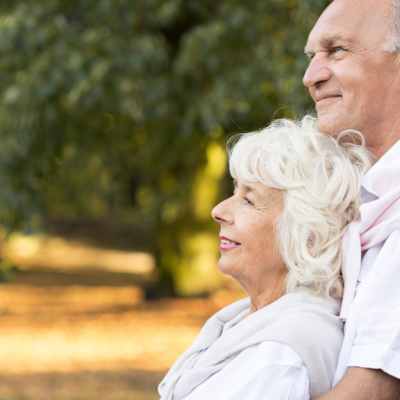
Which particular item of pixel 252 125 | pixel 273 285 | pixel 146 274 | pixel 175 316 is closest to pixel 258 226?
pixel 273 285

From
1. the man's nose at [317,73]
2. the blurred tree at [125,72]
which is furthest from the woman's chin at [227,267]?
the blurred tree at [125,72]

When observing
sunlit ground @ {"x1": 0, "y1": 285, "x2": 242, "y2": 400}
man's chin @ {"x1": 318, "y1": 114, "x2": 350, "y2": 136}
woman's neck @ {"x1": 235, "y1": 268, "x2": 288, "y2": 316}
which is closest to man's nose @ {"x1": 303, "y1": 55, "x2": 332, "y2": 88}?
man's chin @ {"x1": 318, "y1": 114, "x2": 350, "y2": 136}

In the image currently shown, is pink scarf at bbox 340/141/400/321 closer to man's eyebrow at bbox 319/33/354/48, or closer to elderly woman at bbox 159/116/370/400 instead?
elderly woman at bbox 159/116/370/400

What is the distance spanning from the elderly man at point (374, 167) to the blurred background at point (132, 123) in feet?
5.59

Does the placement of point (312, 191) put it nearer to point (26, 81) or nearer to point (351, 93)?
point (351, 93)

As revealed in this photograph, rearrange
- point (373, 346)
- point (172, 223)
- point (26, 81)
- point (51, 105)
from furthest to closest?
point (172, 223)
point (51, 105)
point (26, 81)
point (373, 346)

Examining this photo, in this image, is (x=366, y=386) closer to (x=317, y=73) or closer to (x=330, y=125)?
(x=330, y=125)

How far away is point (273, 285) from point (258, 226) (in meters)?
0.19

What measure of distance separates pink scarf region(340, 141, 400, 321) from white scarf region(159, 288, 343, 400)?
0.26ft

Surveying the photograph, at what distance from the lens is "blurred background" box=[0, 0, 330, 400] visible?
5.12 metres

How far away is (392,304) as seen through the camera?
1.50 meters

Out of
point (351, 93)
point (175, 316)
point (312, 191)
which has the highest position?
point (351, 93)

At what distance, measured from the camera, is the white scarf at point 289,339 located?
1.56 meters

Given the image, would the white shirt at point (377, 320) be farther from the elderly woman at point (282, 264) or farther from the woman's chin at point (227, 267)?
the woman's chin at point (227, 267)
